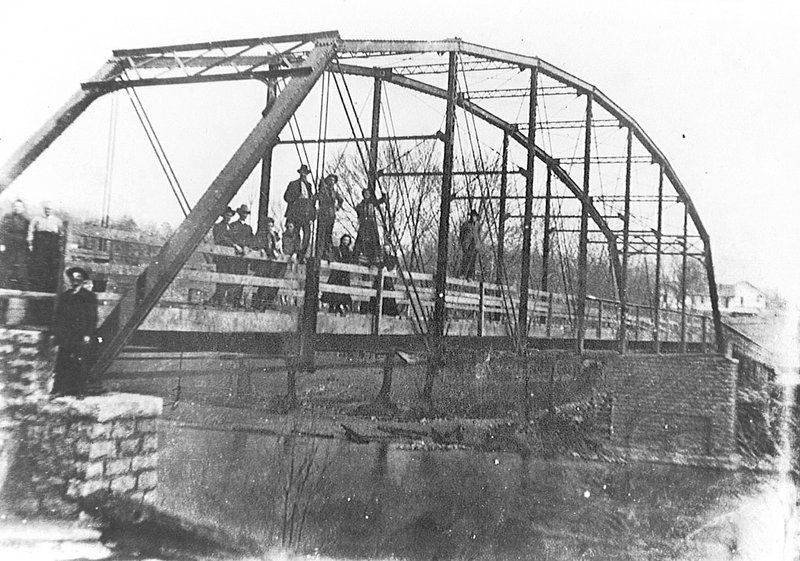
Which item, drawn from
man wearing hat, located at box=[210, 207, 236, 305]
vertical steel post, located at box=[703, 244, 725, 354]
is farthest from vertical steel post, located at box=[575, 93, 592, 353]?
vertical steel post, located at box=[703, 244, 725, 354]

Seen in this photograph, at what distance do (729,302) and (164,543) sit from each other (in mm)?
47721

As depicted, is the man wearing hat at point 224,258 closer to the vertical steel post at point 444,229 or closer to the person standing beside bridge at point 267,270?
the person standing beside bridge at point 267,270

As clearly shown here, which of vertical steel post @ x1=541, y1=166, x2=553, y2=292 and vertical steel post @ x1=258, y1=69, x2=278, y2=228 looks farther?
vertical steel post @ x1=541, y1=166, x2=553, y2=292

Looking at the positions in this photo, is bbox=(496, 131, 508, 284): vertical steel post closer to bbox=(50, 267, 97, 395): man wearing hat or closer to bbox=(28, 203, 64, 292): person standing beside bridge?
bbox=(50, 267, 97, 395): man wearing hat

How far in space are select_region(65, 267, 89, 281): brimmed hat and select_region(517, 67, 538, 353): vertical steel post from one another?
28.6 ft

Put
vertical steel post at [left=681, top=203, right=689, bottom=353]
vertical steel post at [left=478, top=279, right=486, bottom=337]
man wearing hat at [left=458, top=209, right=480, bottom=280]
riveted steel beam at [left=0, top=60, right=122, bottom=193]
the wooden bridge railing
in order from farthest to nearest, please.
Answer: vertical steel post at [left=681, top=203, right=689, bottom=353] < man wearing hat at [left=458, top=209, right=480, bottom=280] < vertical steel post at [left=478, top=279, right=486, bottom=337] < riveted steel beam at [left=0, top=60, right=122, bottom=193] < the wooden bridge railing

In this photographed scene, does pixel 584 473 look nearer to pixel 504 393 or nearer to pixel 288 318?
pixel 504 393

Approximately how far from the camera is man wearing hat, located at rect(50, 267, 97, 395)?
550cm

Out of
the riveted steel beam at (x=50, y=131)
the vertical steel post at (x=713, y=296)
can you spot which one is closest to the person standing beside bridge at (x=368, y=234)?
the riveted steel beam at (x=50, y=131)

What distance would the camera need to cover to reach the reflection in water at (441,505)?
35.3ft

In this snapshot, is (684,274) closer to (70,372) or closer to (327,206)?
(327,206)

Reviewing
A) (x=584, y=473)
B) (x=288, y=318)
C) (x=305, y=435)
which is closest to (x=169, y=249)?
(x=288, y=318)

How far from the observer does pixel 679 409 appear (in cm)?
1748

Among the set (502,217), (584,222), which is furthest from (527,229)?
(584,222)
